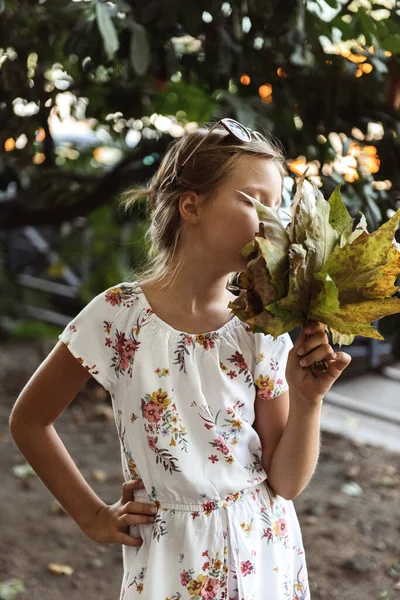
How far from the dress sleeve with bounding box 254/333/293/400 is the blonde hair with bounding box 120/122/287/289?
0.14 meters

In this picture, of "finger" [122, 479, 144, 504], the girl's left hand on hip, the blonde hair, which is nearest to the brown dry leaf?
"finger" [122, 479, 144, 504]

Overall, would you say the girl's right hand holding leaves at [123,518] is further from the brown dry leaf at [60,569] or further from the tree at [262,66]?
the brown dry leaf at [60,569]

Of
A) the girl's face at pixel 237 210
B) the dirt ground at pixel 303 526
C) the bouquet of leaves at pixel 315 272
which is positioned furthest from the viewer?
the dirt ground at pixel 303 526

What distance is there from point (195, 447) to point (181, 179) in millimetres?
529

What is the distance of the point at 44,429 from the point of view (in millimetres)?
1565

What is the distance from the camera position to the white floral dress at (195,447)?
1.42 m

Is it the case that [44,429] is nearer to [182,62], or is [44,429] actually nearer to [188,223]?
[188,223]

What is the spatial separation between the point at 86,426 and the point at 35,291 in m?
2.43

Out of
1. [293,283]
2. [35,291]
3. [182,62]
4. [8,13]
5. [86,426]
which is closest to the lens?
[293,283]

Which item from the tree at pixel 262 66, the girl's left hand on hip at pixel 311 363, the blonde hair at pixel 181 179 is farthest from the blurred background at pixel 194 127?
the girl's left hand on hip at pixel 311 363

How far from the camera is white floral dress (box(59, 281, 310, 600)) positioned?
142cm

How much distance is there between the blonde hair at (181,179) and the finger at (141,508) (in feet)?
1.43

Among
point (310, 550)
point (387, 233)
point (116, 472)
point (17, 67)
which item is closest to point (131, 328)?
point (387, 233)

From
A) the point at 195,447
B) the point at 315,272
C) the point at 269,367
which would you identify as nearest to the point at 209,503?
the point at 195,447
